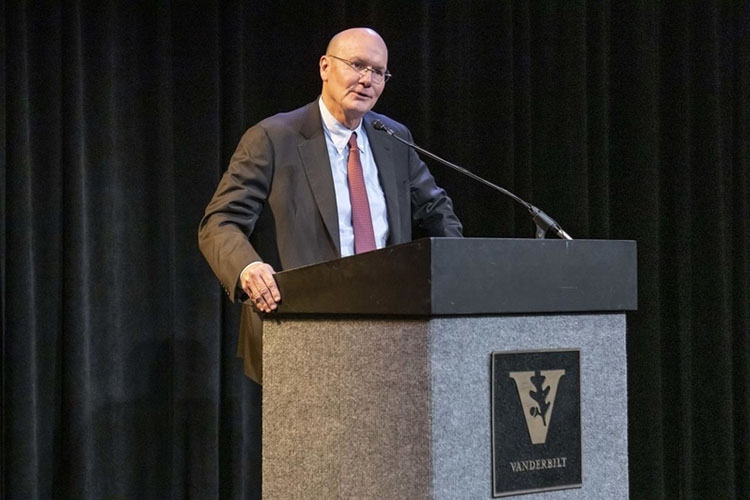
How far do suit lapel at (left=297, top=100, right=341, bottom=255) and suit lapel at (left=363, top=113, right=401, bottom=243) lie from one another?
0.43ft

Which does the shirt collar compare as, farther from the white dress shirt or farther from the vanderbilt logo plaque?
the vanderbilt logo plaque

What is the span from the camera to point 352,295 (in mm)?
1546

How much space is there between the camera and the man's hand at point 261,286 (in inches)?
69.8

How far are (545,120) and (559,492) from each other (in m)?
2.34

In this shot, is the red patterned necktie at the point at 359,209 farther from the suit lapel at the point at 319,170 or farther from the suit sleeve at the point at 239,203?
the suit sleeve at the point at 239,203

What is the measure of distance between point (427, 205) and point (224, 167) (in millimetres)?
942

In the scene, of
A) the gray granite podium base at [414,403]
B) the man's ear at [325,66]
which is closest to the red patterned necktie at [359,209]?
the man's ear at [325,66]

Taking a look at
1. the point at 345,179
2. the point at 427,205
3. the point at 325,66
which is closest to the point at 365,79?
the point at 325,66

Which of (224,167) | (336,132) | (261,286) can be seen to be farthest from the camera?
(224,167)

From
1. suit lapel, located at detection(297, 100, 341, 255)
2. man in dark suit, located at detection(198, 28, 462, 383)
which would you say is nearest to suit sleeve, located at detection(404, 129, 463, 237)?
man in dark suit, located at detection(198, 28, 462, 383)

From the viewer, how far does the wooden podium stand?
1396 millimetres

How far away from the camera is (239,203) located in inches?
82.7

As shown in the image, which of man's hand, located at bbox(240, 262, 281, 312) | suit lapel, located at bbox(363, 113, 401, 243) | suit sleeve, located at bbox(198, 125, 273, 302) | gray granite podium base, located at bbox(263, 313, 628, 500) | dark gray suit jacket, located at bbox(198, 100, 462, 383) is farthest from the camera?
suit lapel, located at bbox(363, 113, 401, 243)

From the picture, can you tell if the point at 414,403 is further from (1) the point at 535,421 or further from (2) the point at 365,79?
(2) the point at 365,79
